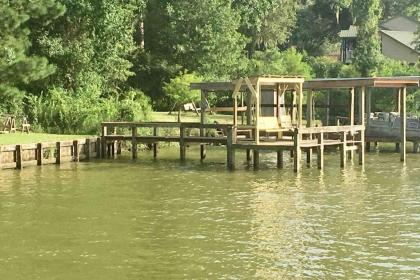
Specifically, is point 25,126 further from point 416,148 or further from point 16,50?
point 416,148

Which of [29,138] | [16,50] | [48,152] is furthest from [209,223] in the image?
[16,50]

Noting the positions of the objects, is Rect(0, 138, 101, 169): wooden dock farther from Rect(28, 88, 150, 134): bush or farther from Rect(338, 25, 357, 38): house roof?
Rect(338, 25, 357, 38): house roof

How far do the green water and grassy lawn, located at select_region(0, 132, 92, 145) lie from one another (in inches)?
131

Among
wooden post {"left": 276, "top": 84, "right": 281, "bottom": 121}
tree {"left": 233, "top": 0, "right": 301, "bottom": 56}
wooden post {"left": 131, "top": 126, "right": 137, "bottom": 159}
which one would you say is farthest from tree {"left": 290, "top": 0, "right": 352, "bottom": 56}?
wooden post {"left": 276, "top": 84, "right": 281, "bottom": 121}

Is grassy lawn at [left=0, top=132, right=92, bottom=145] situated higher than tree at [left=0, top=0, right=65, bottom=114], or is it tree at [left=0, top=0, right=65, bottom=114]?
tree at [left=0, top=0, right=65, bottom=114]

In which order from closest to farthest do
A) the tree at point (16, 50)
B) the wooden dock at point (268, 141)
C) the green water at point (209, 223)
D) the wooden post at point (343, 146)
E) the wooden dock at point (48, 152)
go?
the green water at point (209, 223) < the wooden dock at point (268, 141) < the wooden post at point (343, 146) < the wooden dock at point (48, 152) < the tree at point (16, 50)

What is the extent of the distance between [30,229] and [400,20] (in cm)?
8484

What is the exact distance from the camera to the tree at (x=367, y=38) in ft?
219

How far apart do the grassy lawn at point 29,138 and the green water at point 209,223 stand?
3.32 m

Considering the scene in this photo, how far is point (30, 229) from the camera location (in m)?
21.1

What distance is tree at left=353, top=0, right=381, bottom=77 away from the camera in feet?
219

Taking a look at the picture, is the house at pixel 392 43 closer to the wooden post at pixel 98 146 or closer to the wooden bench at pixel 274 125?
the wooden post at pixel 98 146

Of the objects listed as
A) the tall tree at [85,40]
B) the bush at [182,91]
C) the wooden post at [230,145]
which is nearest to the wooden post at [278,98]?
the wooden post at [230,145]

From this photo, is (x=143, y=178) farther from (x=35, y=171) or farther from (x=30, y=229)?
(x=30, y=229)
